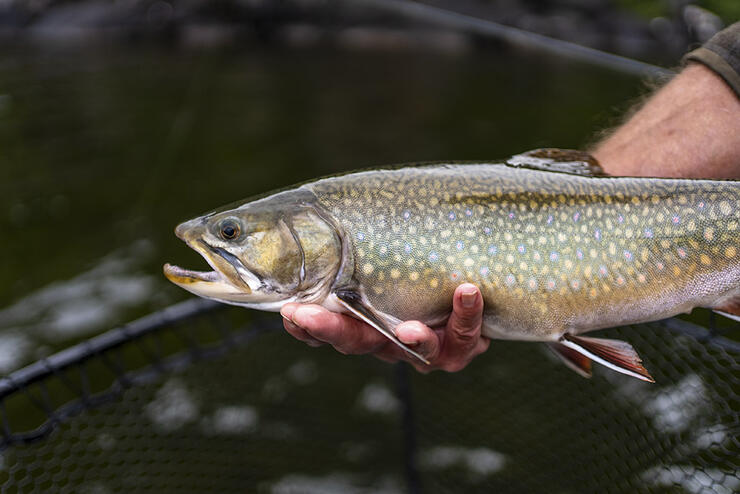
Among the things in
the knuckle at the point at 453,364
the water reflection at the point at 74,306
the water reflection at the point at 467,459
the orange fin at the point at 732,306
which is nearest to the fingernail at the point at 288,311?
the knuckle at the point at 453,364

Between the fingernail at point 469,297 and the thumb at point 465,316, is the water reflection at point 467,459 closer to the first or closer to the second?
the thumb at point 465,316

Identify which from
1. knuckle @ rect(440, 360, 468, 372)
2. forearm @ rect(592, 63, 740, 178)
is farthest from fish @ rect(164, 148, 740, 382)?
forearm @ rect(592, 63, 740, 178)

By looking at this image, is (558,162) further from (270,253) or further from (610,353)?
(270,253)

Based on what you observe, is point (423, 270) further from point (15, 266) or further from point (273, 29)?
point (273, 29)

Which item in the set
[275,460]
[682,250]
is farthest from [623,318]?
[275,460]

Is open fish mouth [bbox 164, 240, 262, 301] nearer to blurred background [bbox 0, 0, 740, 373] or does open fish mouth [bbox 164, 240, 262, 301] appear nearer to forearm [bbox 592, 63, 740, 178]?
forearm [bbox 592, 63, 740, 178]

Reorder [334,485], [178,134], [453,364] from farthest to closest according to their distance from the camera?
1. [178,134]
2. [334,485]
3. [453,364]

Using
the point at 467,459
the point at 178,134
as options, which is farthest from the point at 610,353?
the point at 178,134
